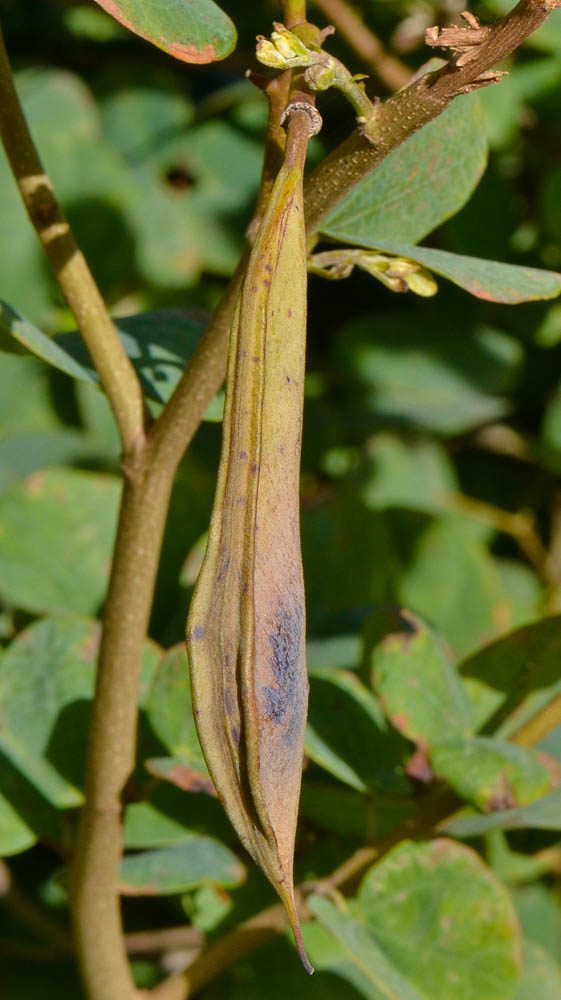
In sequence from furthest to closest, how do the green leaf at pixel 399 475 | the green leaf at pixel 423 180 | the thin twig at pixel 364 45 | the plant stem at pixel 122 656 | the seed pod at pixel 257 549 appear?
the green leaf at pixel 399 475
the thin twig at pixel 364 45
the green leaf at pixel 423 180
the plant stem at pixel 122 656
the seed pod at pixel 257 549

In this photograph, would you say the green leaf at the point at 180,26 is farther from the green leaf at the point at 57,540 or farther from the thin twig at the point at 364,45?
the thin twig at the point at 364,45

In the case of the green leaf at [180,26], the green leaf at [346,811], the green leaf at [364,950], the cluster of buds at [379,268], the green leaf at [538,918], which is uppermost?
the green leaf at [180,26]

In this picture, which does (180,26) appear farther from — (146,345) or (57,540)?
(57,540)

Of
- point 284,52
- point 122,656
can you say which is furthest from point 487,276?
point 122,656

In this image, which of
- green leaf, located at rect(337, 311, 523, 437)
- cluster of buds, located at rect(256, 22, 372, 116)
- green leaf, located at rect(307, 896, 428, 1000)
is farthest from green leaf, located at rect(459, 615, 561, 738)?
green leaf, located at rect(337, 311, 523, 437)

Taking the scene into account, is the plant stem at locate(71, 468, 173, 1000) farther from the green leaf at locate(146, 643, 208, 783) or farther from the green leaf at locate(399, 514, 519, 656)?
the green leaf at locate(399, 514, 519, 656)

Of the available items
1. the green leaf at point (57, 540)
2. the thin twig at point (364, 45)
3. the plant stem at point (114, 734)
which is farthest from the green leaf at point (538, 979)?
the thin twig at point (364, 45)

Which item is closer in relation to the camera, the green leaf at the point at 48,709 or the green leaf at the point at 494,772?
the green leaf at the point at 494,772
